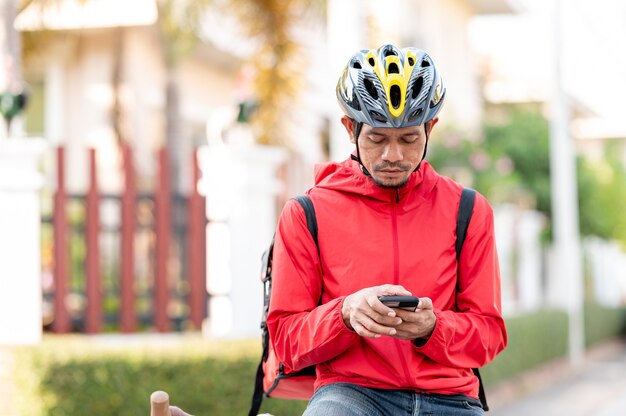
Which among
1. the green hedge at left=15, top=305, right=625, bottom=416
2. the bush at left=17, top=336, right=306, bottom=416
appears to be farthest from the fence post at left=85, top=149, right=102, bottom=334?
the bush at left=17, top=336, right=306, bottom=416

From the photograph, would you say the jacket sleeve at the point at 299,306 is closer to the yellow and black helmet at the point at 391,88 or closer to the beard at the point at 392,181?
the beard at the point at 392,181

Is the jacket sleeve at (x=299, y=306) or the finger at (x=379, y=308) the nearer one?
the finger at (x=379, y=308)

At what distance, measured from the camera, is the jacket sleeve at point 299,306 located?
3.29m

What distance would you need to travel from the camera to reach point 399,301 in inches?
121

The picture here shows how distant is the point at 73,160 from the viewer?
1700 centimetres

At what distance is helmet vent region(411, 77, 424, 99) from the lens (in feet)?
11.1

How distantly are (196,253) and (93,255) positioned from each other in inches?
35.9

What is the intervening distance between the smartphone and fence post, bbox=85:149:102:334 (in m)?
7.50

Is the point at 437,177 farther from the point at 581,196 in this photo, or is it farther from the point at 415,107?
the point at 581,196

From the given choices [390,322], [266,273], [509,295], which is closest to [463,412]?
[390,322]

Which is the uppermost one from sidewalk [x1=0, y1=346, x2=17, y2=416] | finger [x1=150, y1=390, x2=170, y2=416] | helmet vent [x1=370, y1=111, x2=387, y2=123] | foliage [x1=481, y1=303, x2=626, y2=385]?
helmet vent [x1=370, y1=111, x2=387, y2=123]

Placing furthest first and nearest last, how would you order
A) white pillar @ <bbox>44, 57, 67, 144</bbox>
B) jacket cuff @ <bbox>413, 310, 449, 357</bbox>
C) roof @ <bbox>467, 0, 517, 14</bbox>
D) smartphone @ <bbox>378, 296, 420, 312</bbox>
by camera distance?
roof @ <bbox>467, 0, 517, 14</bbox>, white pillar @ <bbox>44, 57, 67, 144</bbox>, jacket cuff @ <bbox>413, 310, 449, 357</bbox>, smartphone @ <bbox>378, 296, 420, 312</bbox>

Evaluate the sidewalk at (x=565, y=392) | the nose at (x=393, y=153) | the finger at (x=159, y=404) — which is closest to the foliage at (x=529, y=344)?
the sidewalk at (x=565, y=392)

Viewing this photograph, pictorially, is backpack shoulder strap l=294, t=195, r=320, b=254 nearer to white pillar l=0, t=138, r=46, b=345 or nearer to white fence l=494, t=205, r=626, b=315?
white pillar l=0, t=138, r=46, b=345
